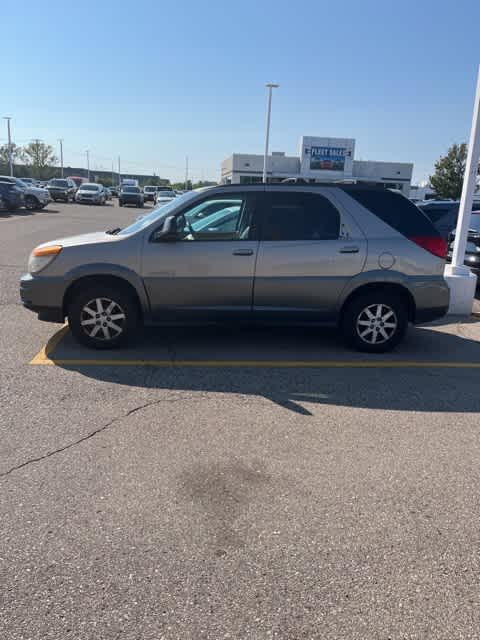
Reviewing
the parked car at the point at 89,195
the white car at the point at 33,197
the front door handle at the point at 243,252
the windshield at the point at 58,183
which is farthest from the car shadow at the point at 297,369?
the windshield at the point at 58,183

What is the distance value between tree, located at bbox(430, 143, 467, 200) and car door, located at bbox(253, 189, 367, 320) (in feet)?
179

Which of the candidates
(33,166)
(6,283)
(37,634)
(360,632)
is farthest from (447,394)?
(33,166)

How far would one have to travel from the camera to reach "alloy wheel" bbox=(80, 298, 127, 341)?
18.6ft

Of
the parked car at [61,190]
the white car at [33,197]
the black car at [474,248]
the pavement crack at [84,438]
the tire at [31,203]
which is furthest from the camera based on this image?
the parked car at [61,190]

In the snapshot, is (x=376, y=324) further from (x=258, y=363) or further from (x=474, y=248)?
(x=474, y=248)

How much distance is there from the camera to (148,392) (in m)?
4.74

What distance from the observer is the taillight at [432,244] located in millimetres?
5941

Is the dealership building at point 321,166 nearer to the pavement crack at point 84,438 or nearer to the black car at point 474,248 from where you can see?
the black car at point 474,248

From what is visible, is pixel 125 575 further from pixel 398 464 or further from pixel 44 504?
pixel 398 464

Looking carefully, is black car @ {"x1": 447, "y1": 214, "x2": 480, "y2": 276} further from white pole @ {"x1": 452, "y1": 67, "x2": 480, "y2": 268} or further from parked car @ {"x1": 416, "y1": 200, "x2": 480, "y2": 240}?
white pole @ {"x1": 452, "y1": 67, "x2": 480, "y2": 268}

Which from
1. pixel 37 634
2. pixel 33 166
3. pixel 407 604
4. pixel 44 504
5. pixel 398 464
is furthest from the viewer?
pixel 33 166

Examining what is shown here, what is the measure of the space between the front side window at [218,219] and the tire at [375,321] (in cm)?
150

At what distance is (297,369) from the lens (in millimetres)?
5492

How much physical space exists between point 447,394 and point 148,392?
2.80 metres
